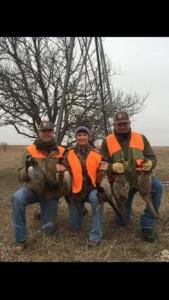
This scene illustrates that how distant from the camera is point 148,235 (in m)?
7.03

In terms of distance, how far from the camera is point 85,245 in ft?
Answer: 22.0

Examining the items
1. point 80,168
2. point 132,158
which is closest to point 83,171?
point 80,168

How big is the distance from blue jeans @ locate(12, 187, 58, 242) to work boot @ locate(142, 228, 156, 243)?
1.43m

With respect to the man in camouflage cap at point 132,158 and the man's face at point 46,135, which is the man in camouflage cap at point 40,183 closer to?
the man's face at point 46,135

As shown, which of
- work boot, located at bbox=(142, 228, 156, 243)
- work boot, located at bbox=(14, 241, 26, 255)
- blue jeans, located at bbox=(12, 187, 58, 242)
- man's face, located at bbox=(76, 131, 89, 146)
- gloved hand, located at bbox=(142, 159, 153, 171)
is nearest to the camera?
work boot, located at bbox=(14, 241, 26, 255)

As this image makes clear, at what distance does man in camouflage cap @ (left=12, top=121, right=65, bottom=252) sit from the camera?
6.75 meters

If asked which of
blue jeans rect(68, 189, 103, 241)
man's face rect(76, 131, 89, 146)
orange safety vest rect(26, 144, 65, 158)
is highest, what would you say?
man's face rect(76, 131, 89, 146)

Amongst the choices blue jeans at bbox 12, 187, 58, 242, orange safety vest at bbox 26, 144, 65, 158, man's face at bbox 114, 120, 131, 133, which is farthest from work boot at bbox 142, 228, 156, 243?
orange safety vest at bbox 26, 144, 65, 158

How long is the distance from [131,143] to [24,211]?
6.48 feet

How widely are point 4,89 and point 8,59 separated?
3.13ft

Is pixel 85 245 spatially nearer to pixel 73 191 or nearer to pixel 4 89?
pixel 73 191

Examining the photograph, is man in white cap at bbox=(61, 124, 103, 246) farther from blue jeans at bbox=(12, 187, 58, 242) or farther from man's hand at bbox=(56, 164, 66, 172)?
blue jeans at bbox=(12, 187, 58, 242)

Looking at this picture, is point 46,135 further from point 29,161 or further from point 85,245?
point 85,245
